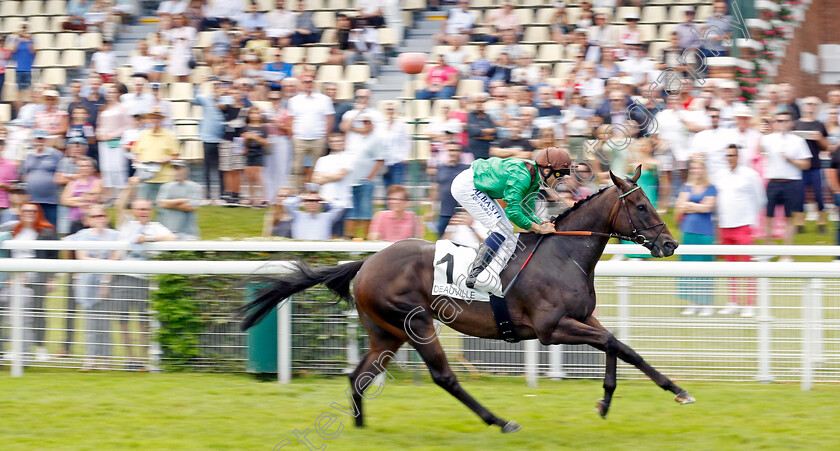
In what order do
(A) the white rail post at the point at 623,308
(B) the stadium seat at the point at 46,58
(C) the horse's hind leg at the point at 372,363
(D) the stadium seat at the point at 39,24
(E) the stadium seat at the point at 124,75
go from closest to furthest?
(C) the horse's hind leg at the point at 372,363
(A) the white rail post at the point at 623,308
(E) the stadium seat at the point at 124,75
(B) the stadium seat at the point at 46,58
(D) the stadium seat at the point at 39,24

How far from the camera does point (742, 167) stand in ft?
26.3

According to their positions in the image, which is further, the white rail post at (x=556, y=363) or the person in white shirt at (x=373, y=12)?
the person in white shirt at (x=373, y=12)

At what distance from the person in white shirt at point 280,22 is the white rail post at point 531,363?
22.7 feet

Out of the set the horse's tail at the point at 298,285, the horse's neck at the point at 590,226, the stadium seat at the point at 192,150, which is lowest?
the stadium seat at the point at 192,150

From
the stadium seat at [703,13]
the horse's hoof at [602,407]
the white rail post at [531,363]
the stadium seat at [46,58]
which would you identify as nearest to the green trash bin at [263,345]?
the white rail post at [531,363]

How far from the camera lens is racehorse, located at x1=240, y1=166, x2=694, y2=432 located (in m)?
5.18

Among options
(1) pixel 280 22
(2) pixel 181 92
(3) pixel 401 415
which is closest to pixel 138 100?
(2) pixel 181 92

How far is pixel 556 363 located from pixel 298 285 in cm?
179

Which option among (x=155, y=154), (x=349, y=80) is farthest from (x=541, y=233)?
(x=349, y=80)

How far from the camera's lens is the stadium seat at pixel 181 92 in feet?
38.7

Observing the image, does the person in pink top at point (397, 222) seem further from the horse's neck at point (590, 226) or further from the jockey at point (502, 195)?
the horse's neck at point (590, 226)

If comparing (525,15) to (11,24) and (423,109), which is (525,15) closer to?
(423,109)

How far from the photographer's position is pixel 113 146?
10.5 meters

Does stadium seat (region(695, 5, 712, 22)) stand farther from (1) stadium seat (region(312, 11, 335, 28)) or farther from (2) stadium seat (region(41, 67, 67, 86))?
(2) stadium seat (region(41, 67, 67, 86))
